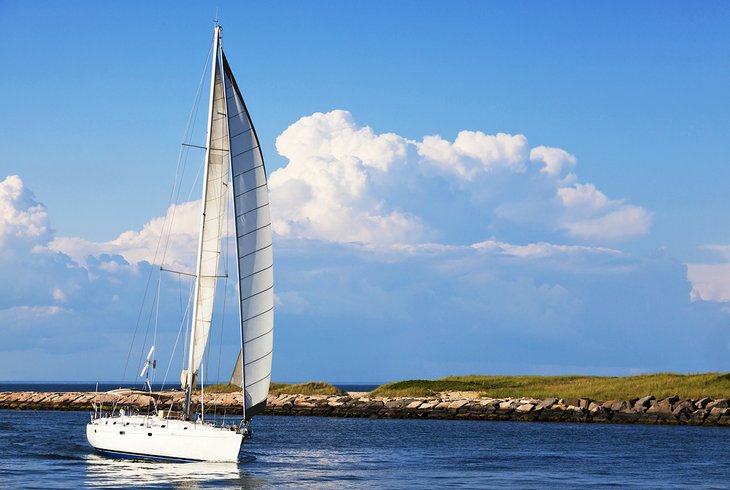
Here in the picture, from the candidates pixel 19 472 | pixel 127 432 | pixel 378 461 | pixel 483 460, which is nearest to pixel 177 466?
pixel 127 432

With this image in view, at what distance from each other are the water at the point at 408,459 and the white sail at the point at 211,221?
5338mm

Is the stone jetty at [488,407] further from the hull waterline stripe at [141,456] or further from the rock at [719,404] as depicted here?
the hull waterline stripe at [141,456]

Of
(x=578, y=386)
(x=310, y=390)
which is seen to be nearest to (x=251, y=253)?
(x=578, y=386)

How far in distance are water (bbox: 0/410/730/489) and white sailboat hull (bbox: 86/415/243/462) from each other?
44cm

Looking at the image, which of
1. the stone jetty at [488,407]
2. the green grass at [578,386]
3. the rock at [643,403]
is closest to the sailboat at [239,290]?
the stone jetty at [488,407]

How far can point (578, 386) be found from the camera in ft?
300

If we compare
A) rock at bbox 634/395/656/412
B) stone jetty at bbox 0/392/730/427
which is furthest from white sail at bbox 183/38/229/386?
rock at bbox 634/395/656/412

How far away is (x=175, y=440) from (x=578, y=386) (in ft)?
190

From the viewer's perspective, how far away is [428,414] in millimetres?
83000

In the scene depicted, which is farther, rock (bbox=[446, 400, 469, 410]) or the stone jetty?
rock (bbox=[446, 400, 469, 410])

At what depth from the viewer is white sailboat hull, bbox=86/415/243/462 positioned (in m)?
40.4

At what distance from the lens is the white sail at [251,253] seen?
40125 mm

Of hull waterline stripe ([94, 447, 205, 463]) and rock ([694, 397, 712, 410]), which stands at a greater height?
rock ([694, 397, 712, 410])

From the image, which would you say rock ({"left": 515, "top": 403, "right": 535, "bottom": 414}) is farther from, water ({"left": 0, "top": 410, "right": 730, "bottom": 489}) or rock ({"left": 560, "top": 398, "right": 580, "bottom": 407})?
water ({"left": 0, "top": 410, "right": 730, "bottom": 489})
